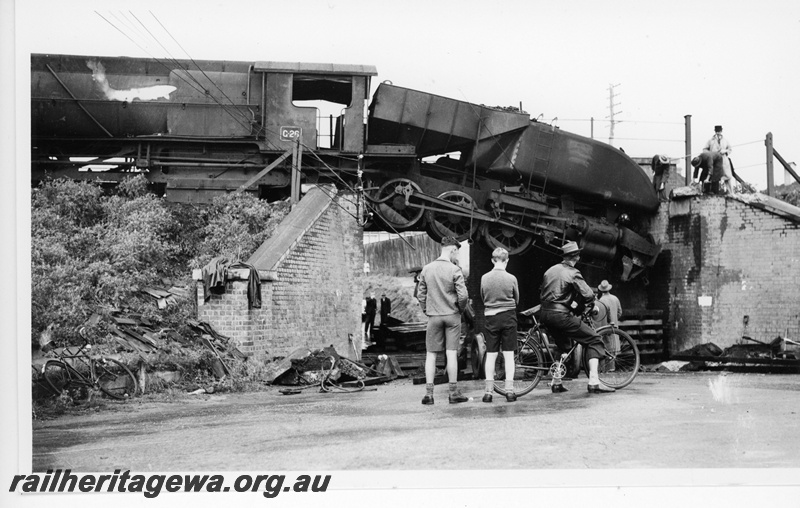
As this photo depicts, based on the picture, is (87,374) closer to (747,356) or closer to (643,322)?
(747,356)

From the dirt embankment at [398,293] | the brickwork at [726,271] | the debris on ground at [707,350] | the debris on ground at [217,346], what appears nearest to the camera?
the debris on ground at [217,346]

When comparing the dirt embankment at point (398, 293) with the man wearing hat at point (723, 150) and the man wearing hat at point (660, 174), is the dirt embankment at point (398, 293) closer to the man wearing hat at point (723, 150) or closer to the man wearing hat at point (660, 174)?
the man wearing hat at point (660, 174)

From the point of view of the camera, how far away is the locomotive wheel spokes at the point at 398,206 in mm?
15625

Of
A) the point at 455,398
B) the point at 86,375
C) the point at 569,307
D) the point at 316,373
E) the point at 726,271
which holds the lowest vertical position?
the point at 316,373

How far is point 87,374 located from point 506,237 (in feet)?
34.6

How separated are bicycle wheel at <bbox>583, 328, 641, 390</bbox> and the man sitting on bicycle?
12.4 inches

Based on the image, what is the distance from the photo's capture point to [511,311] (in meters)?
7.84

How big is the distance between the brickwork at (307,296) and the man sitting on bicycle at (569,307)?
14.4 feet

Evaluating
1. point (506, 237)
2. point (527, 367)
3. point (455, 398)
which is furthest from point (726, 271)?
point (455, 398)

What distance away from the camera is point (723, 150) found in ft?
50.8

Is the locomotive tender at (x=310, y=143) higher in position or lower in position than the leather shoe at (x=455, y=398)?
higher

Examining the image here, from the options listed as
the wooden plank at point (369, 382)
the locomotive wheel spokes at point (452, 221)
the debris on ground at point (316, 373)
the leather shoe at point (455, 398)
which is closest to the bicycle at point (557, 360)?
the leather shoe at point (455, 398)

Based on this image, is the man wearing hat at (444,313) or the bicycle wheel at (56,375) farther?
the bicycle wheel at (56,375)
